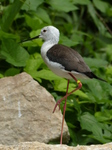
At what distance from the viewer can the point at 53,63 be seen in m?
4.11

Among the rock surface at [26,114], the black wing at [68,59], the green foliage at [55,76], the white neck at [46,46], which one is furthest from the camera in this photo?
the green foliage at [55,76]

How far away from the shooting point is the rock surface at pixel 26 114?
4.39 m

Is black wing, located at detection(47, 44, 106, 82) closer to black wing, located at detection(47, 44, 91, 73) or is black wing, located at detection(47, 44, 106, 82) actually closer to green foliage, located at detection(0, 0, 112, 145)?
black wing, located at detection(47, 44, 91, 73)

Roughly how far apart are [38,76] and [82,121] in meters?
0.68

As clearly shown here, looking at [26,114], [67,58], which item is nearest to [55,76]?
[26,114]

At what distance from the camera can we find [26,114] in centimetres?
449

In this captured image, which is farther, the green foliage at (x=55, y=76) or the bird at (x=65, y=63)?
the green foliage at (x=55, y=76)

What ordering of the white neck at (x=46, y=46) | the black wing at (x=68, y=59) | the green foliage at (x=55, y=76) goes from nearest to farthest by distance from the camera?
the black wing at (x=68, y=59) < the white neck at (x=46, y=46) < the green foliage at (x=55, y=76)

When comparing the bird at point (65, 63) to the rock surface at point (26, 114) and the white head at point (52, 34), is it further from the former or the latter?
the rock surface at point (26, 114)

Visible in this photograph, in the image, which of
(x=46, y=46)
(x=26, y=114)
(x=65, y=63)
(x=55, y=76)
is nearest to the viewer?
(x=65, y=63)

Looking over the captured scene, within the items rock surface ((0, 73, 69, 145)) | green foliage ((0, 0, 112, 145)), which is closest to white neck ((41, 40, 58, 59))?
rock surface ((0, 73, 69, 145))

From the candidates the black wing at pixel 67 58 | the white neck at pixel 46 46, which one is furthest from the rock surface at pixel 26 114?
the black wing at pixel 67 58

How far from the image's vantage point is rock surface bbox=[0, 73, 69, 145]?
4.39 meters

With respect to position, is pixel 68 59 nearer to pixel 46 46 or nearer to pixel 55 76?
pixel 46 46
